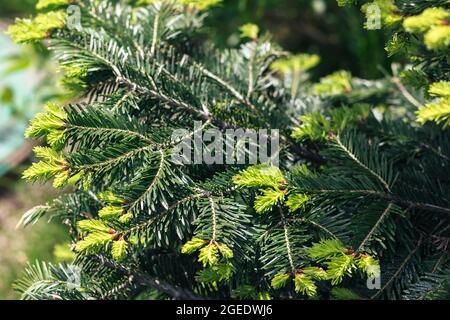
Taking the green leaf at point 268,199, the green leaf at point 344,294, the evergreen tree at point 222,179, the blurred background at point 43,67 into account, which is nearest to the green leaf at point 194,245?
the evergreen tree at point 222,179

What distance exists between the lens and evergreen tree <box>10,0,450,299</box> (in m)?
0.99

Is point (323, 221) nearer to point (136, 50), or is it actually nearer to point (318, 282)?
point (318, 282)

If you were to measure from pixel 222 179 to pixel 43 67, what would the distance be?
186 centimetres

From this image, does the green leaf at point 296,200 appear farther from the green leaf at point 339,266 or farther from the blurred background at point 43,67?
the blurred background at point 43,67

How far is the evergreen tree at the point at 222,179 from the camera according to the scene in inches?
39.1

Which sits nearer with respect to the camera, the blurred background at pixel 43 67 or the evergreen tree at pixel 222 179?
the evergreen tree at pixel 222 179

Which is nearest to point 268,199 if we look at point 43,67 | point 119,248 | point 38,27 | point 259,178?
point 259,178

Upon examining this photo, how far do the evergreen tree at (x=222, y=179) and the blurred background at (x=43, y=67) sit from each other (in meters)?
1.05

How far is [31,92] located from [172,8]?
1565mm

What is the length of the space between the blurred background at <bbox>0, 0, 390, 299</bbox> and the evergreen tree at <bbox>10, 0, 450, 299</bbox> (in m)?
1.05

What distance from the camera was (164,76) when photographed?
1.19m

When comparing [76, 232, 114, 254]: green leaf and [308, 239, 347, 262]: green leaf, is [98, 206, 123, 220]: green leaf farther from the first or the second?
[308, 239, 347, 262]: green leaf

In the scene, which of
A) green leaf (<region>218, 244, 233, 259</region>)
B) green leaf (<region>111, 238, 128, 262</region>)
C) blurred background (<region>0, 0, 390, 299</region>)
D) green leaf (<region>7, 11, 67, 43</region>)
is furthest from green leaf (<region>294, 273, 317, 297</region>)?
blurred background (<region>0, 0, 390, 299</region>)
